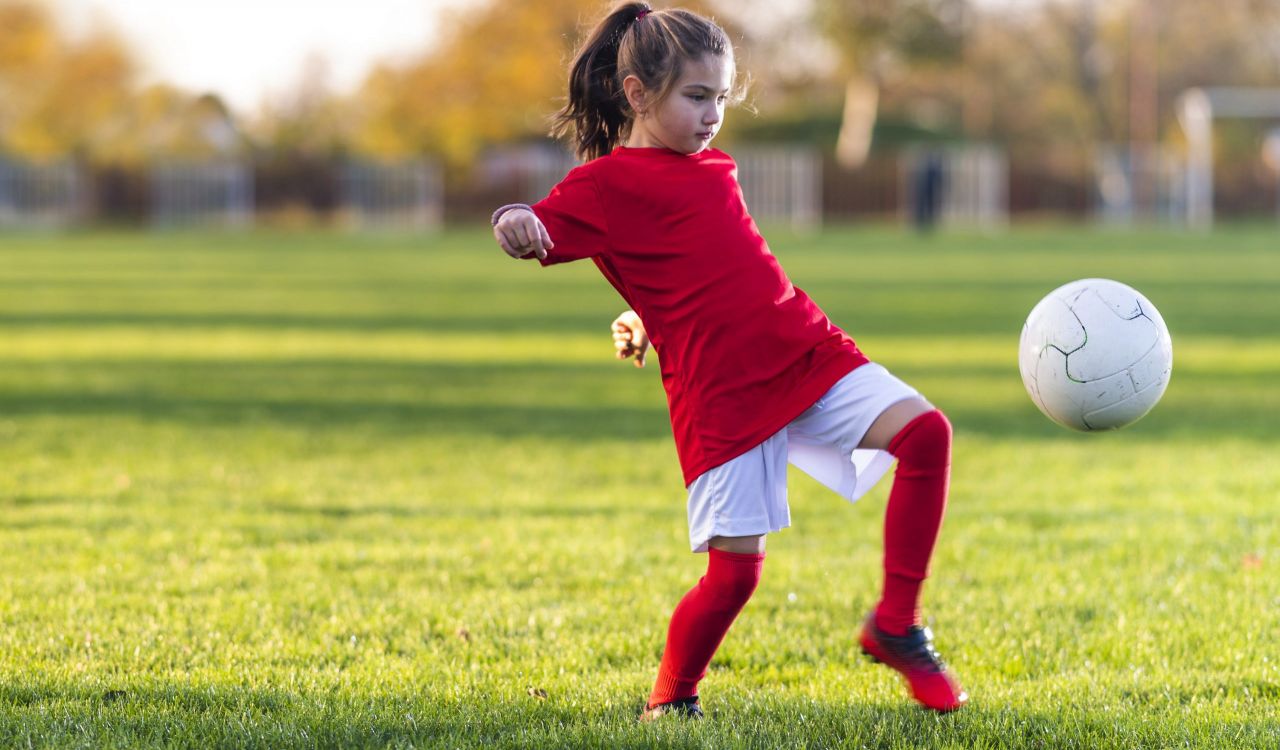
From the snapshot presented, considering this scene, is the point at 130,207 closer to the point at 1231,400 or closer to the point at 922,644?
the point at 1231,400

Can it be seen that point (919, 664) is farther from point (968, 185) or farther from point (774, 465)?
point (968, 185)

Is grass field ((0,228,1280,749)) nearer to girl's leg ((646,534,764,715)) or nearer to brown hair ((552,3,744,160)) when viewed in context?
girl's leg ((646,534,764,715))

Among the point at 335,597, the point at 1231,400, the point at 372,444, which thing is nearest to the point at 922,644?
the point at 335,597

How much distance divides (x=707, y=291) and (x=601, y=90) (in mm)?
590

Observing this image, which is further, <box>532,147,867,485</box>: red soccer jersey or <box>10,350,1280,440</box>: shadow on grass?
<box>10,350,1280,440</box>: shadow on grass

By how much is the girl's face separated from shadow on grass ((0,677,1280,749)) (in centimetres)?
132

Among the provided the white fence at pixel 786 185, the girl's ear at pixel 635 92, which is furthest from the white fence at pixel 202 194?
the girl's ear at pixel 635 92

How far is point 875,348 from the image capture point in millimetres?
12812

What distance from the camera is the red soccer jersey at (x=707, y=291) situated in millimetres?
3365

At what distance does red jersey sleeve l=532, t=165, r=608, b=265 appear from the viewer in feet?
10.8

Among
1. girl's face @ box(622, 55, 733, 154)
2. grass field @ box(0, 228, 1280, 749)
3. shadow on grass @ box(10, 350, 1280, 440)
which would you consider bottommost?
grass field @ box(0, 228, 1280, 749)

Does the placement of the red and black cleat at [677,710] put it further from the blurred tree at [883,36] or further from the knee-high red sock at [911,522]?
the blurred tree at [883,36]

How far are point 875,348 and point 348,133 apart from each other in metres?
41.5

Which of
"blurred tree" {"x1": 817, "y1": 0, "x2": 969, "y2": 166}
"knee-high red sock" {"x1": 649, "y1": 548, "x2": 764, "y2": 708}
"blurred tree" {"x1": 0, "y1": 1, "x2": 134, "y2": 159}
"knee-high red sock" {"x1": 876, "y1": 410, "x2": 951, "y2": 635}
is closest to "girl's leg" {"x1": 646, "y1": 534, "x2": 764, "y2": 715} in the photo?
"knee-high red sock" {"x1": 649, "y1": 548, "x2": 764, "y2": 708}
